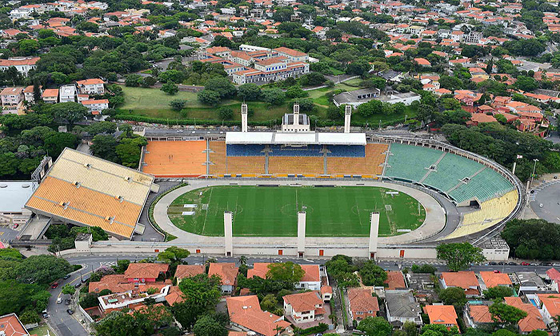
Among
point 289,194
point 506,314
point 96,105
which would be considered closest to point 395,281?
point 506,314

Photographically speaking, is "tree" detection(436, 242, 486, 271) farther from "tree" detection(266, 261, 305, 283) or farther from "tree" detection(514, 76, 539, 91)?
"tree" detection(514, 76, 539, 91)

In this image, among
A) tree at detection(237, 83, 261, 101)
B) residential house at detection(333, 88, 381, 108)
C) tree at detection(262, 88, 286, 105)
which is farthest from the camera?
residential house at detection(333, 88, 381, 108)

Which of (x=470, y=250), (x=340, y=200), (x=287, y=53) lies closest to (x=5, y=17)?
(x=287, y=53)

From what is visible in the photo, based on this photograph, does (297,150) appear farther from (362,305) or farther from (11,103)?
(11,103)

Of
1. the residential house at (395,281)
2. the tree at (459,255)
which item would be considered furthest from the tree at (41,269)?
the tree at (459,255)

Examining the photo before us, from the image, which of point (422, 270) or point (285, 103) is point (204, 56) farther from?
point (422, 270)

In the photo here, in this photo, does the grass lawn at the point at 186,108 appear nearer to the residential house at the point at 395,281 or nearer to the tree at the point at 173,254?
the tree at the point at 173,254

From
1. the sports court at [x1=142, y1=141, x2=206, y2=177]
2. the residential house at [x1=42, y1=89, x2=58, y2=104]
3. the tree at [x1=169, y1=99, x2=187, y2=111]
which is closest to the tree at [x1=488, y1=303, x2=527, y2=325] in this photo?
the sports court at [x1=142, y1=141, x2=206, y2=177]

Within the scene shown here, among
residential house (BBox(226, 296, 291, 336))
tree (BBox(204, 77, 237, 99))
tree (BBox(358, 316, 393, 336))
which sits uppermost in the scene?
tree (BBox(358, 316, 393, 336))
